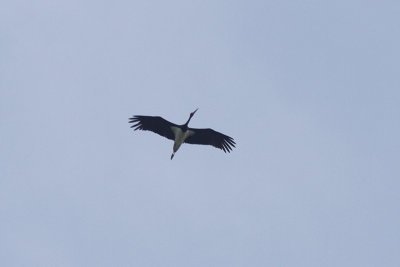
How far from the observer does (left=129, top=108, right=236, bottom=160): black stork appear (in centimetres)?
6450

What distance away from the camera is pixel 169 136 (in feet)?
213

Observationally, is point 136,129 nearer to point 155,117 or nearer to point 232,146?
point 155,117

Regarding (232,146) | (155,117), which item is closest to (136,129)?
(155,117)

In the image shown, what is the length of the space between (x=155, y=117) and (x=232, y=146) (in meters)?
4.77

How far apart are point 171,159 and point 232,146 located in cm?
378

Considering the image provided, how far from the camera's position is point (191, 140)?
6531 centimetres

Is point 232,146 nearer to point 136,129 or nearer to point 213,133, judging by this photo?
point 213,133

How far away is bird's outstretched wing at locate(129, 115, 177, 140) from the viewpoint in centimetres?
6450

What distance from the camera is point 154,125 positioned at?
64.8 meters

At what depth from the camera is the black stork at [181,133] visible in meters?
64.5

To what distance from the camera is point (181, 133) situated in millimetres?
64438

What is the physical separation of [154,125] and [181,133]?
5.41ft

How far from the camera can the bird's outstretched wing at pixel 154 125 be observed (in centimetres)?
6450

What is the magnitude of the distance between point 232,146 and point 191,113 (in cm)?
334
